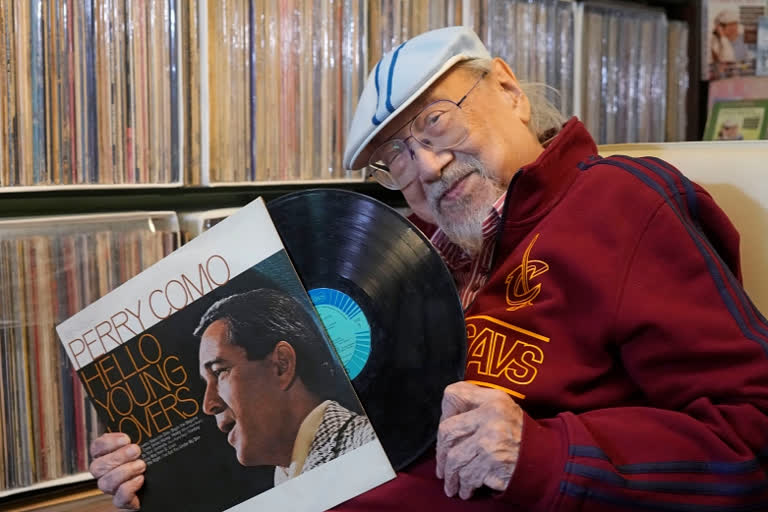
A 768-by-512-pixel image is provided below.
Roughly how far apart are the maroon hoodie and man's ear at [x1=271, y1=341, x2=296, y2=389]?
171mm

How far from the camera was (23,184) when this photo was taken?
1.16m

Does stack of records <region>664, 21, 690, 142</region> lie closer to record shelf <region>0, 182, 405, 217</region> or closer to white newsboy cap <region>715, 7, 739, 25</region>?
white newsboy cap <region>715, 7, 739, 25</region>

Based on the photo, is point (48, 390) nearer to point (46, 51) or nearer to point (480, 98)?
point (46, 51)

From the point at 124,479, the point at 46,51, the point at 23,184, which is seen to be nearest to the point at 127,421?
the point at 124,479

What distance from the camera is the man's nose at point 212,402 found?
0.88m

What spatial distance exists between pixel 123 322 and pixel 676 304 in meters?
0.64

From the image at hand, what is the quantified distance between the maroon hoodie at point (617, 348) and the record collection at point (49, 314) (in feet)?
1.91

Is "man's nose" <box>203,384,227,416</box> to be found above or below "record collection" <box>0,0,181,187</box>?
below

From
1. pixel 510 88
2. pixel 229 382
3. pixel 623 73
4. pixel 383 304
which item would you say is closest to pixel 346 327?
pixel 383 304

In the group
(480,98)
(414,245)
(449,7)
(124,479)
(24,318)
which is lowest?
(124,479)

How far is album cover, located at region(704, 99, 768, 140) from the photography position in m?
1.78

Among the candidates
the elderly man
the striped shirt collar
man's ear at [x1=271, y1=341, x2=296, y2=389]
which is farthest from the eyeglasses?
man's ear at [x1=271, y1=341, x2=296, y2=389]

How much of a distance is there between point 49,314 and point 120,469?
39cm

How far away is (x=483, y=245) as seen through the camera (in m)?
1.07
